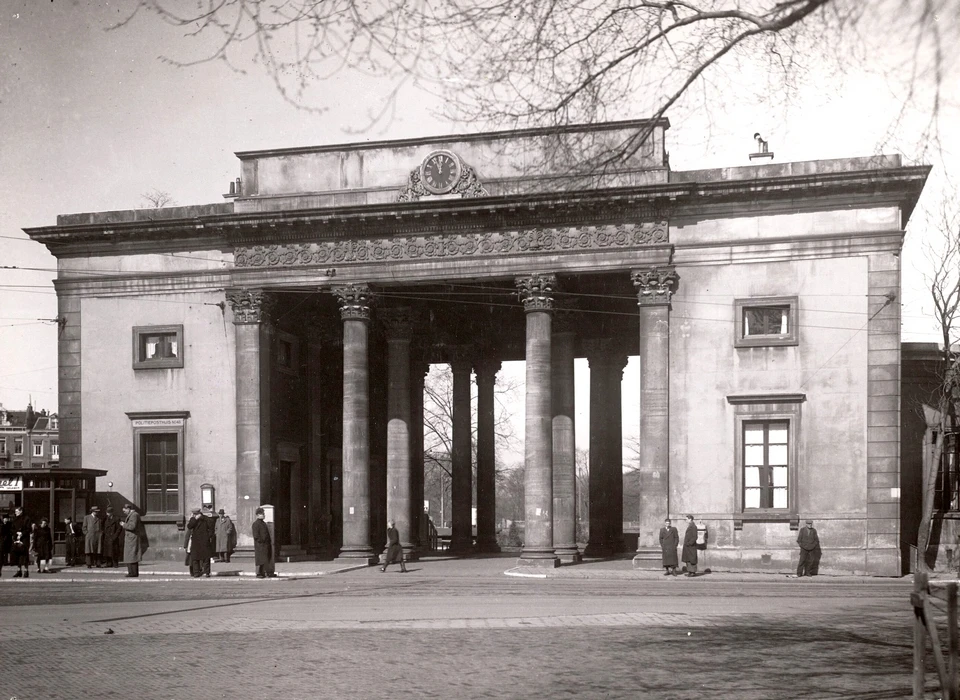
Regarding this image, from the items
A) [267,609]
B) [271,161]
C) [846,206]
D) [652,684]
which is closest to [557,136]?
[652,684]

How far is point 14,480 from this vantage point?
34.8m

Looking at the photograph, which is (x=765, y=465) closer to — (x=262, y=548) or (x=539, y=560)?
(x=539, y=560)

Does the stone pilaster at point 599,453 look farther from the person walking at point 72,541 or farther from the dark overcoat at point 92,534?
the person walking at point 72,541

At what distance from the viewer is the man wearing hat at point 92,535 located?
34156mm

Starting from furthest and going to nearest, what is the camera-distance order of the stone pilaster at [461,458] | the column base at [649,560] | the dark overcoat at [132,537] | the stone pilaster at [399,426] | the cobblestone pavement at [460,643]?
the stone pilaster at [461,458]
the stone pilaster at [399,426]
the column base at [649,560]
the dark overcoat at [132,537]
the cobblestone pavement at [460,643]

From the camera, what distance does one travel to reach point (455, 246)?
3478 centimetres

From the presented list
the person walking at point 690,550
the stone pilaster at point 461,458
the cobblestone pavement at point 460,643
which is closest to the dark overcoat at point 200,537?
the cobblestone pavement at point 460,643

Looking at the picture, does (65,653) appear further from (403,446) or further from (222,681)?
(403,446)

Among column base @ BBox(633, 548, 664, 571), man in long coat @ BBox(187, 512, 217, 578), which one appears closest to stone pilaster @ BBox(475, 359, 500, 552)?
column base @ BBox(633, 548, 664, 571)

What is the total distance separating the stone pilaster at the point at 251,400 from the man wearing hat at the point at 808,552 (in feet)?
53.9

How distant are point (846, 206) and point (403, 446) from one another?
16308mm

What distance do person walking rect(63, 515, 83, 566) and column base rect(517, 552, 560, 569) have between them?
553 inches

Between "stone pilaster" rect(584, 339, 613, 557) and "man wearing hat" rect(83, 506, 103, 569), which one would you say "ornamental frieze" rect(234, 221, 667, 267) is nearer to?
"stone pilaster" rect(584, 339, 613, 557)

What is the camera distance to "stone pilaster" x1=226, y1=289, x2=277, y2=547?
3547cm
